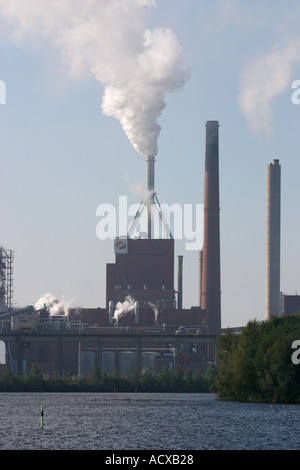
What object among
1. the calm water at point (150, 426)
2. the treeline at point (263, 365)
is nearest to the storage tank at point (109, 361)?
the calm water at point (150, 426)

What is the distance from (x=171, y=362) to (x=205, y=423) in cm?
9663

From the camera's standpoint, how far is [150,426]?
76625mm

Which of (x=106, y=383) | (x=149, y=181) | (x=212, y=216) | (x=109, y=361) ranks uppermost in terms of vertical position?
(x=149, y=181)

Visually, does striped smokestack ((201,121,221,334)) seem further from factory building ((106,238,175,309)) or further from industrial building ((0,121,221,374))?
factory building ((106,238,175,309))

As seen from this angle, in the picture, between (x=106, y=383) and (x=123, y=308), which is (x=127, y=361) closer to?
(x=123, y=308)

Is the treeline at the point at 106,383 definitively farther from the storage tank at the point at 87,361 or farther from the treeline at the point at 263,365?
the treeline at the point at 263,365

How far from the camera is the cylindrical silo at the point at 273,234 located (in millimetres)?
175250

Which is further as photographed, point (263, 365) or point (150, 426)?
point (263, 365)

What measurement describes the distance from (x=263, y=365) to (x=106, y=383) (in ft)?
157

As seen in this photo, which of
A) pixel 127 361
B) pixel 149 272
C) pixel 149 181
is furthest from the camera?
pixel 149 272

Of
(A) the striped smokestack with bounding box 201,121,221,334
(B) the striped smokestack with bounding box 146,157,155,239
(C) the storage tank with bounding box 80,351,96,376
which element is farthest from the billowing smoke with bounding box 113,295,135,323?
(A) the striped smokestack with bounding box 201,121,221,334

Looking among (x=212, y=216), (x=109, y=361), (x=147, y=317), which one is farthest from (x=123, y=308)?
(x=212, y=216)

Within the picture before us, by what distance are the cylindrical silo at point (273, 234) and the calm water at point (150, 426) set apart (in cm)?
6865

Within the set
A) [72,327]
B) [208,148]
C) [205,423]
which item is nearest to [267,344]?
[205,423]
